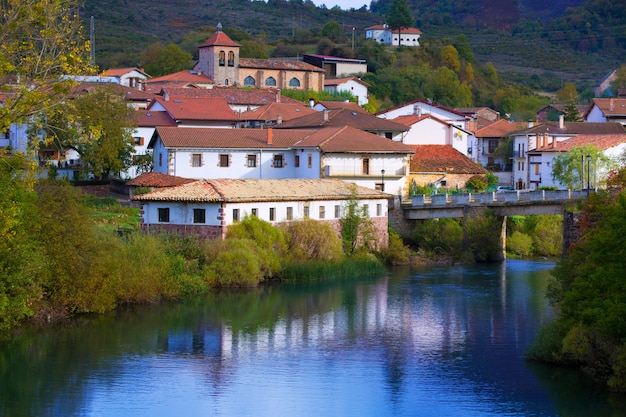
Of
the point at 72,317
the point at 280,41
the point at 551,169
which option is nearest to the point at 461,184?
the point at 551,169

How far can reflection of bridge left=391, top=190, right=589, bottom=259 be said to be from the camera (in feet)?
181

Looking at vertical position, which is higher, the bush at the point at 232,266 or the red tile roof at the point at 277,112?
the red tile roof at the point at 277,112

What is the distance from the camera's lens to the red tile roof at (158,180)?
189 ft

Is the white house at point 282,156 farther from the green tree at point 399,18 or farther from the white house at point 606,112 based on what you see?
the green tree at point 399,18

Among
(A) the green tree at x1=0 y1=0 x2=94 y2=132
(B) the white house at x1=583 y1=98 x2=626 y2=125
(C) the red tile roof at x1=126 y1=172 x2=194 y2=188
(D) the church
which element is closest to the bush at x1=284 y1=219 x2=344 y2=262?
(C) the red tile roof at x1=126 y1=172 x2=194 y2=188

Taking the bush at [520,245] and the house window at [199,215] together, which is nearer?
the house window at [199,215]

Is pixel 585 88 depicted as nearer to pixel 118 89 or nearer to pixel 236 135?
pixel 118 89

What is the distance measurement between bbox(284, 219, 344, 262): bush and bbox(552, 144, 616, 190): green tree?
19.3m

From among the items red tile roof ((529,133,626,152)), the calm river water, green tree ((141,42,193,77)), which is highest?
green tree ((141,42,193,77))

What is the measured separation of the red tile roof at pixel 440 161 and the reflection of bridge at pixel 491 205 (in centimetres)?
935

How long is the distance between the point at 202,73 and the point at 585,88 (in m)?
64.4

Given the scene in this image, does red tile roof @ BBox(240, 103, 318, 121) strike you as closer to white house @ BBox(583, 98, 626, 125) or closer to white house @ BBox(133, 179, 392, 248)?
white house @ BBox(583, 98, 626, 125)

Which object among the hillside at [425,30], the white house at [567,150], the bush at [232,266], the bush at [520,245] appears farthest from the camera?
the hillside at [425,30]

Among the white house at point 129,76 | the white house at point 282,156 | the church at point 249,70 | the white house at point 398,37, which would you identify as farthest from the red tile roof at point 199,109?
the white house at point 398,37
